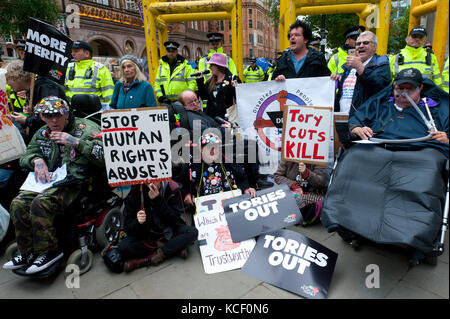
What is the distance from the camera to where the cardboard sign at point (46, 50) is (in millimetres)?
3545

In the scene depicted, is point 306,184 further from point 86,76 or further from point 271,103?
point 86,76

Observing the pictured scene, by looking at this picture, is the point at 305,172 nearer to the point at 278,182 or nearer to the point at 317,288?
the point at 278,182

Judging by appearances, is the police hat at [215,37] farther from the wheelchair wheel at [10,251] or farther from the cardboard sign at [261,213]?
the wheelchair wheel at [10,251]

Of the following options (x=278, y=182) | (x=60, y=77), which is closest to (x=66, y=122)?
(x=60, y=77)

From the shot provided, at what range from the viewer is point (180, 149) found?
13.3 feet

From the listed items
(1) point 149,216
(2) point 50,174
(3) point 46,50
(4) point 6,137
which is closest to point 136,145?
(1) point 149,216

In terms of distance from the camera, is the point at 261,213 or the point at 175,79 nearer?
the point at 261,213

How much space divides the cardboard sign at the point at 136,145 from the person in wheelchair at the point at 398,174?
5.19 ft

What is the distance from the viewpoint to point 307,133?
3.17 metres

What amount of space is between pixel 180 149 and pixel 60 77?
181 cm

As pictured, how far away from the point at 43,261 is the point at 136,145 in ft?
4.38

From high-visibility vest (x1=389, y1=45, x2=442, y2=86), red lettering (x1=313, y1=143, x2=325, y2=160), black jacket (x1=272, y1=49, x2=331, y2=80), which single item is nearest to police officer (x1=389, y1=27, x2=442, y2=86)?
high-visibility vest (x1=389, y1=45, x2=442, y2=86)

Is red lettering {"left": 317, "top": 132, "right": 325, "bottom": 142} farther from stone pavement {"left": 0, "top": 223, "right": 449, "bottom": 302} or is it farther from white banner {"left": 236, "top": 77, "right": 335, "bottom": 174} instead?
stone pavement {"left": 0, "top": 223, "right": 449, "bottom": 302}

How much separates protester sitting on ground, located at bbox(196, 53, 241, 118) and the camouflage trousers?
2.63 metres
